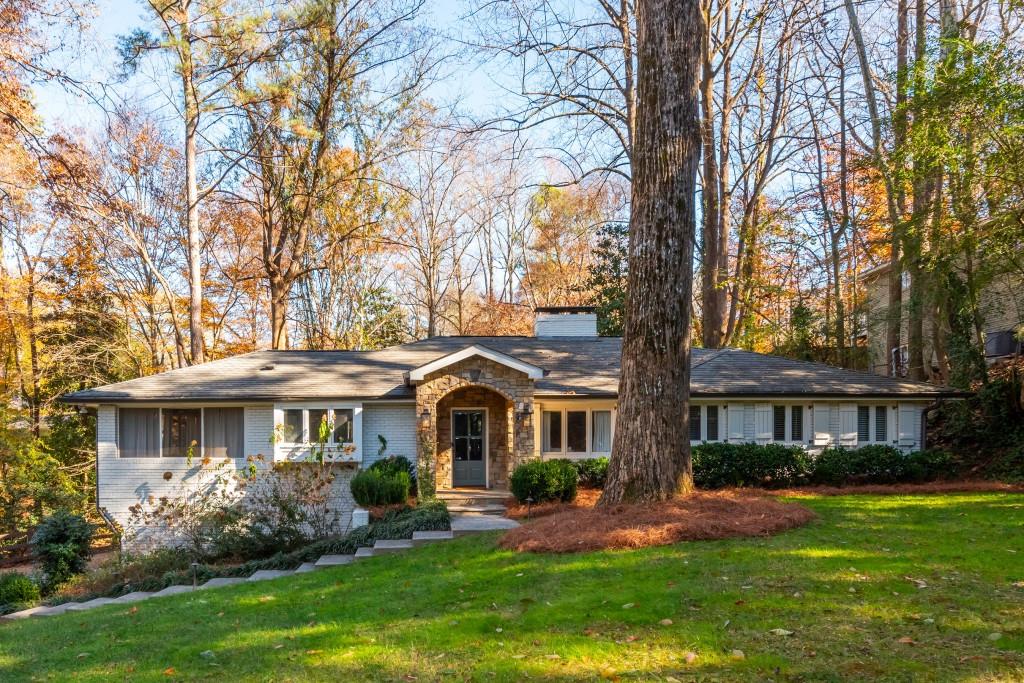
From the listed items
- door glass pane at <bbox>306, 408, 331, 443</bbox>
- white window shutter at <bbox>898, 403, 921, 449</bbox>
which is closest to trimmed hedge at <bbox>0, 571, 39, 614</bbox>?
door glass pane at <bbox>306, 408, 331, 443</bbox>

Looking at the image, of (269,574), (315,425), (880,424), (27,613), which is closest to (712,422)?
(880,424)

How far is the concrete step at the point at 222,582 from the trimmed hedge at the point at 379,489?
3979 mm

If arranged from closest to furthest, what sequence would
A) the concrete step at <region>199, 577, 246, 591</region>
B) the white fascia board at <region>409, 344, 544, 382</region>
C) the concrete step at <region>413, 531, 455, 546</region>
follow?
the concrete step at <region>199, 577, 246, 591</region>
the concrete step at <region>413, 531, 455, 546</region>
the white fascia board at <region>409, 344, 544, 382</region>

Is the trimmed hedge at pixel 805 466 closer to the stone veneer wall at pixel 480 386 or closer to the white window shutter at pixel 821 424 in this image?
the white window shutter at pixel 821 424

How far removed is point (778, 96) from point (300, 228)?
1713cm

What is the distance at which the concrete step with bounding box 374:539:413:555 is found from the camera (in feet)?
34.9

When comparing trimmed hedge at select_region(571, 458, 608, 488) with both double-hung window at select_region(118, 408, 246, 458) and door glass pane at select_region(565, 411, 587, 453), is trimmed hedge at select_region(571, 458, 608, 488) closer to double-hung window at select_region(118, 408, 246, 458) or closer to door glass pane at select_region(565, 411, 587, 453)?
door glass pane at select_region(565, 411, 587, 453)

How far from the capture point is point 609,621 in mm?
5844

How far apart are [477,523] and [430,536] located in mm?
1100

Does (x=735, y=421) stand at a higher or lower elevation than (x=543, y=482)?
higher

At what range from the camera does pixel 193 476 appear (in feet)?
53.0

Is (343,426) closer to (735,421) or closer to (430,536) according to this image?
(430,536)

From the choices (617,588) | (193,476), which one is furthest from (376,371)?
(617,588)

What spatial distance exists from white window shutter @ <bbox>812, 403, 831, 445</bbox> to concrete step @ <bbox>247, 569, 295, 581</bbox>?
41.2 ft
